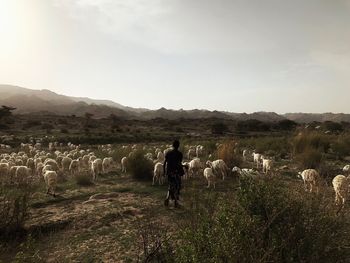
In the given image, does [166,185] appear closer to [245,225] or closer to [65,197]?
[65,197]

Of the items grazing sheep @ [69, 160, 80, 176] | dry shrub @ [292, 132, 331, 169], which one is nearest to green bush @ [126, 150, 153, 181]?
grazing sheep @ [69, 160, 80, 176]

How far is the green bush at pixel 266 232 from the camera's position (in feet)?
16.3

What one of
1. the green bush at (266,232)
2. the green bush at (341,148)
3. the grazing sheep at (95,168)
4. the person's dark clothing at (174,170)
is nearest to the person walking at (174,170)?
the person's dark clothing at (174,170)

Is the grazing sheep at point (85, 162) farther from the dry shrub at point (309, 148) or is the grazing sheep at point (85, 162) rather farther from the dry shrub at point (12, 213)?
the dry shrub at point (309, 148)

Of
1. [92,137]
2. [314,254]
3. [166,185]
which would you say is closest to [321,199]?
[314,254]

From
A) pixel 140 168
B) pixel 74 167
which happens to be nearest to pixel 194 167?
pixel 140 168

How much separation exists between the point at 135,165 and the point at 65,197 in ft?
13.9

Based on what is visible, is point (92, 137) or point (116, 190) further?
point (92, 137)

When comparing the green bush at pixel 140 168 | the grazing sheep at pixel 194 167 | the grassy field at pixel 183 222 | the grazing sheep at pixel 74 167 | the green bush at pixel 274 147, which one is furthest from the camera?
the green bush at pixel 274 147

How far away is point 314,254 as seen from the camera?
5.34m

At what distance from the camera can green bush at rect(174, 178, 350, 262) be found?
4.96 meters

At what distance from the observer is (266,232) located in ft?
19.4

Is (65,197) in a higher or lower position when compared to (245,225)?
lower

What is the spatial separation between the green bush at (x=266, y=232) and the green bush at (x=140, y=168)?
11030mm
